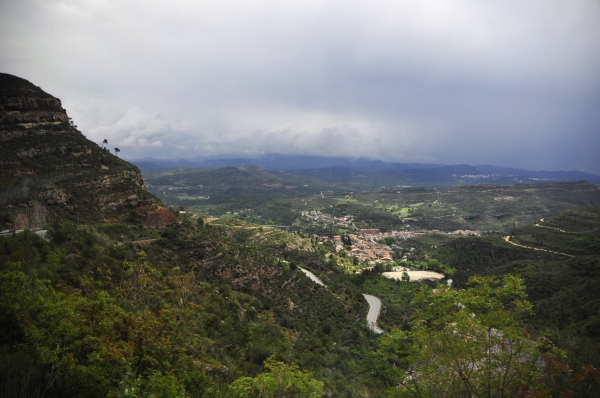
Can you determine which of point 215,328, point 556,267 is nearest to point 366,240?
point 556,267

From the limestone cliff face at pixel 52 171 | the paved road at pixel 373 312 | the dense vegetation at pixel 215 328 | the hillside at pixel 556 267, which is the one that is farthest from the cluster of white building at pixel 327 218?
the limestone cliff face at pixel 52 171

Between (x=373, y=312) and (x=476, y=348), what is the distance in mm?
29125

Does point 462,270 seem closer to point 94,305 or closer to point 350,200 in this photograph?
point 94,305

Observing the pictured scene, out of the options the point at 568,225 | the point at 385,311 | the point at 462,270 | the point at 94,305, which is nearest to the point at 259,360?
the point at 94,305

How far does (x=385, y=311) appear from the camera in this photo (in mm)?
37719

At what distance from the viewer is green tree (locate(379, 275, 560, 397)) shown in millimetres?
8969

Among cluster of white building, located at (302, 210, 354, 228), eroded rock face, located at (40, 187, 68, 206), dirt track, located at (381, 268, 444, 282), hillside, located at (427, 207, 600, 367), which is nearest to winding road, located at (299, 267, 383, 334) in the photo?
hillside, located at (427, 207, 600, 367)

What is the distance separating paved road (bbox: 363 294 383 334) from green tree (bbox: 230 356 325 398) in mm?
19047

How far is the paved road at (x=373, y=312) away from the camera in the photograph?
3089 cm

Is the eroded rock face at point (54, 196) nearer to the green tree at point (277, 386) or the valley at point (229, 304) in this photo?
the valley at point (229, 304)

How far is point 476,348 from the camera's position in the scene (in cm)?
935

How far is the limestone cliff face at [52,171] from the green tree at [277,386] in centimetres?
2431

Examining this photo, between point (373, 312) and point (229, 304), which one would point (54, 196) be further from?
point (373, 312)

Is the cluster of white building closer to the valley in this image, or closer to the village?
the village
